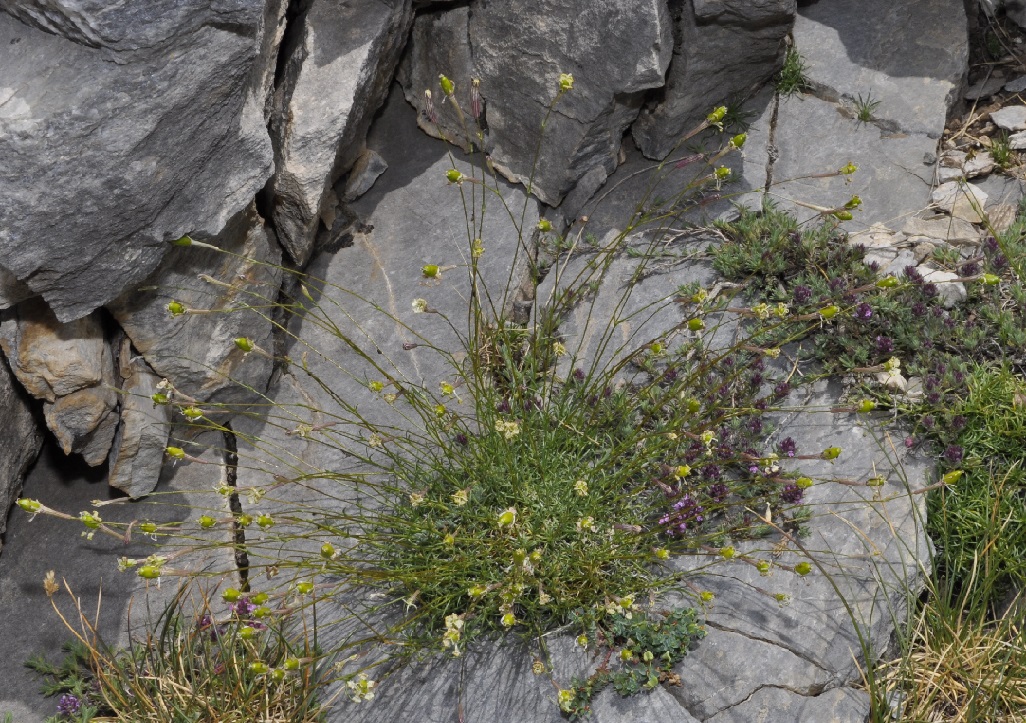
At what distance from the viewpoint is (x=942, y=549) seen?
3.77 meters

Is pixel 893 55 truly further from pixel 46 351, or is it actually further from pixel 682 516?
pixel 46 351

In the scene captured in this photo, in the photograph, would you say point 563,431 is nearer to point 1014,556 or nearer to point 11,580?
point 1014,556

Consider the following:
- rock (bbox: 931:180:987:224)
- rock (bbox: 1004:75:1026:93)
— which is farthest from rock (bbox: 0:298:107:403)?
rock (bbox: 1004:75:1026:93)

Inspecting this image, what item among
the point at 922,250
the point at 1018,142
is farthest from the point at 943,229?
the point at 1018,142

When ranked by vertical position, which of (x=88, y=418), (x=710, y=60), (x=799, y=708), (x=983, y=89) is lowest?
(x=799, y=708)

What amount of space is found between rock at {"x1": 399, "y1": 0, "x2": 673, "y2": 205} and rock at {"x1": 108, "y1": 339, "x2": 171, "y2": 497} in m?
1.71

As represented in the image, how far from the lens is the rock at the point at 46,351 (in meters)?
3.83

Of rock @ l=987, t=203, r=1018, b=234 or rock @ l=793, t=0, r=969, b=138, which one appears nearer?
rock @ l=987, t=203, r=1018, b=234

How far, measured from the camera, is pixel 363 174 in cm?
495

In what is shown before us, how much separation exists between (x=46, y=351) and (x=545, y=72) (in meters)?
2.56

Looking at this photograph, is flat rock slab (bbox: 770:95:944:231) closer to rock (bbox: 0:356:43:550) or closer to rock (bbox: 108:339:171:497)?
rock (bbox: 108:339:171:497)

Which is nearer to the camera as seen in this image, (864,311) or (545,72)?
(864,311)

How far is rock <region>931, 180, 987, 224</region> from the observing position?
4.55 m

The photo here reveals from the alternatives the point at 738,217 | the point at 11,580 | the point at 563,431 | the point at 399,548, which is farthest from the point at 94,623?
the point at 738,217
